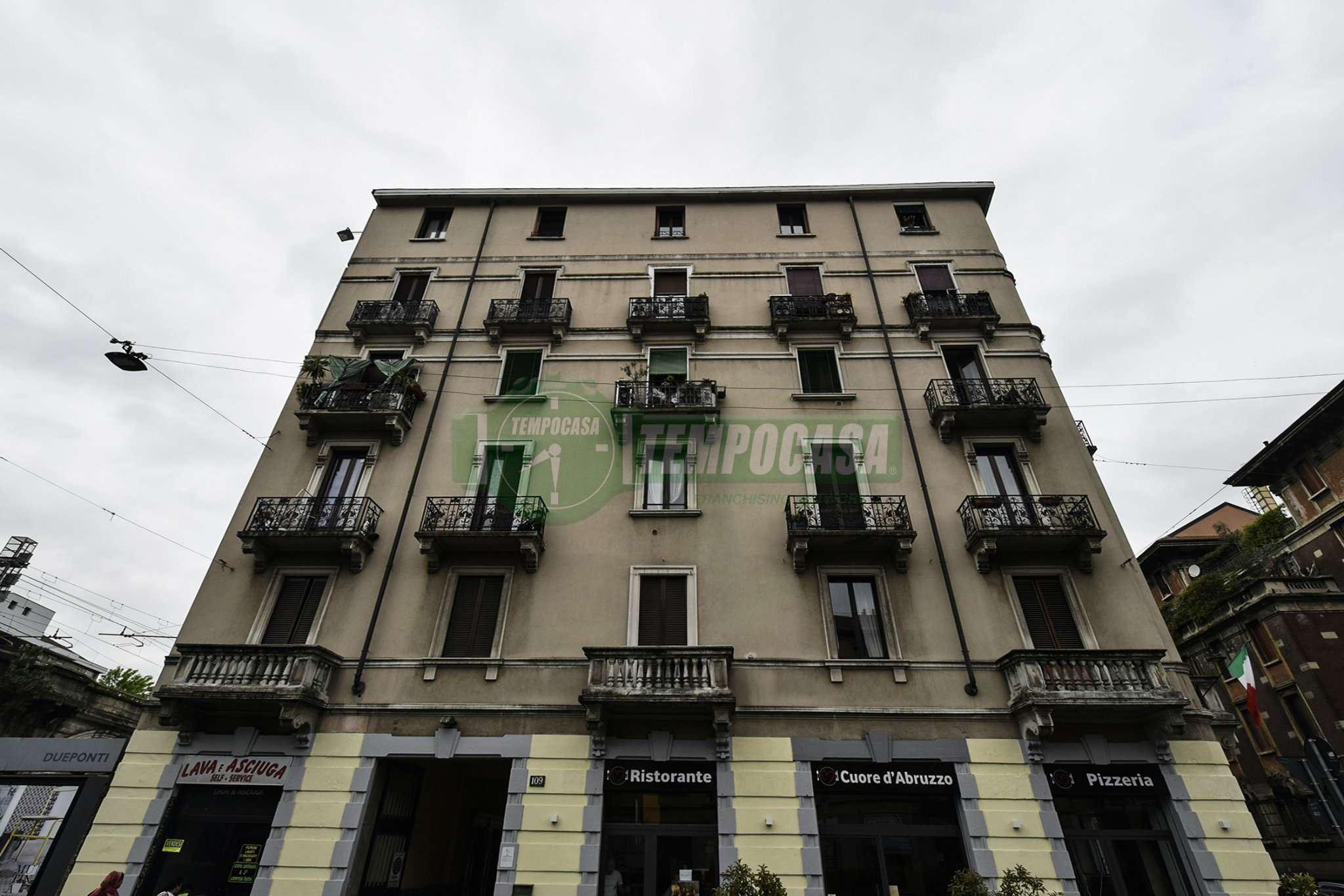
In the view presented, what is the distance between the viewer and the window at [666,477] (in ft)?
55.8

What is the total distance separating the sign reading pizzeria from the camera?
506 inches

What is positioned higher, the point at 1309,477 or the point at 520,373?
the point at 1309,477

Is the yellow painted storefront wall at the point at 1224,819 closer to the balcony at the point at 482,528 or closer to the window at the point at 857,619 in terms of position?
the window at the point at 857,619

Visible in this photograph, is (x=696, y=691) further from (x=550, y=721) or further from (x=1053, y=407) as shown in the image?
(x=1053, y=407)

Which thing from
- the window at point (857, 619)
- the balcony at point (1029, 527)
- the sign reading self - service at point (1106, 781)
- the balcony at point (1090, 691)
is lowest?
the sign reading self - service at point (1106, 781)

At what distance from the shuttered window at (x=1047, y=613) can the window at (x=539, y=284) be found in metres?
16.6

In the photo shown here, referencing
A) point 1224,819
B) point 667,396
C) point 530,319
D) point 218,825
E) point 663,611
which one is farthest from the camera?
point 530,319

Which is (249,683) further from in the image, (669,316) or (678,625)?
(669,316)

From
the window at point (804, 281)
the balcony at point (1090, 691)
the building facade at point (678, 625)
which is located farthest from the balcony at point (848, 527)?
the window at point (804, 281)

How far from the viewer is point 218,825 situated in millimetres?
13086

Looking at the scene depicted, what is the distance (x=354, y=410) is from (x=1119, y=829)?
20804mm

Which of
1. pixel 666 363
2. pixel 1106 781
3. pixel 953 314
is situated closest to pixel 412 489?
pixel 666 363

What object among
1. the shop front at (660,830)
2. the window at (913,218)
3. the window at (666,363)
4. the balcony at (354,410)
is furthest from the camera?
the window at (913,218)

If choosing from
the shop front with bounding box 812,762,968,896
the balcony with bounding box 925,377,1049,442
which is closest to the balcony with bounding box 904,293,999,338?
the balcony with bounding box 925,377,1049,442
